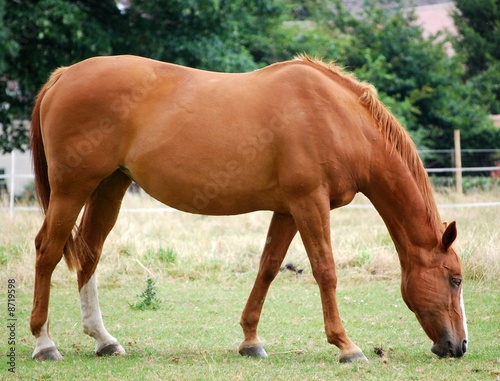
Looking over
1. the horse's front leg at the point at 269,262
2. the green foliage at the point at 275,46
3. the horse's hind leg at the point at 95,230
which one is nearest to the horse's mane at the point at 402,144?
the horse's front leg at the point at 269,262

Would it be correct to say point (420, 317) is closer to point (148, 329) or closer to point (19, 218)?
point (148, 329)

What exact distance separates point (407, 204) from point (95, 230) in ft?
8.26

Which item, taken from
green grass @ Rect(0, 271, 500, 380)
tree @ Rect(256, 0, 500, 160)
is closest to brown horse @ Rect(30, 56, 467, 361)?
green grass @ Rect(0, 271, 500, 380)

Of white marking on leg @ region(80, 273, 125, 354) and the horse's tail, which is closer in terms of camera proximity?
white marking on leg @ region(80, 273, 125, 354)

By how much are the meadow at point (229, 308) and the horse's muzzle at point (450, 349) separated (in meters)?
0.08

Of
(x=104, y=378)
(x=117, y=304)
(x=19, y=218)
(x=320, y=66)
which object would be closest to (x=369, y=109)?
(x=320, y=66)

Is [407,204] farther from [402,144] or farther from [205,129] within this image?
[205,129]

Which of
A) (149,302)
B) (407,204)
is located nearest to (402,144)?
(407,204)

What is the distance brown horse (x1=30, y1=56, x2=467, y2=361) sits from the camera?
16.9 feet

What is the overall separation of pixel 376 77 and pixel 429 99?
1.71m

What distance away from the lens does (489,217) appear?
40.0 feet

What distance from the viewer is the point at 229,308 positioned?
7500mm

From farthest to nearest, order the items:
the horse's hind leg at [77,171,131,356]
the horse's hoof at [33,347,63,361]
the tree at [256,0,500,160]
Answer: the tree at [256,0,500,160] < the horse's hind leg at [77,171,131,356] < the horse's hoof at [33,347,63,361]

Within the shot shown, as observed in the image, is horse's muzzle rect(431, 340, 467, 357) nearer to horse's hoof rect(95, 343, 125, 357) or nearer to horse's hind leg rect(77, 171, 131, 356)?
horse's hoof rect(95, 343, 125, 357)
